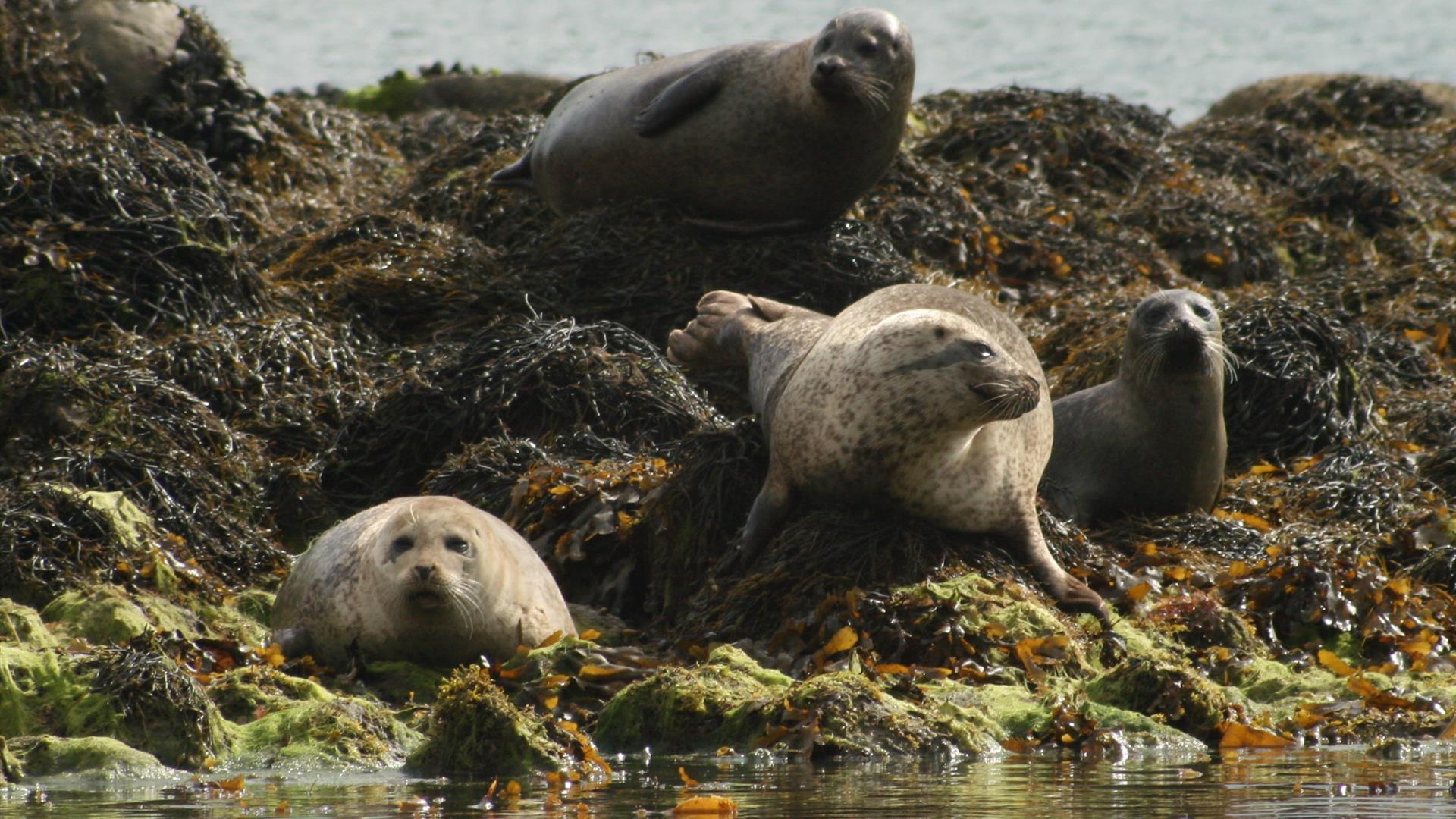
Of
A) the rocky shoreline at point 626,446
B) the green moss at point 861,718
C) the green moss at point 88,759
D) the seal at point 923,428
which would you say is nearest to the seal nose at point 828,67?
the rocky shoreline at point 626,446

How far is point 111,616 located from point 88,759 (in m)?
1.59

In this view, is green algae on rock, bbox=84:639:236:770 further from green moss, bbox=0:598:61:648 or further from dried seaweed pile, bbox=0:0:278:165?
dried seaweed pile, bbox=0:0:278:165

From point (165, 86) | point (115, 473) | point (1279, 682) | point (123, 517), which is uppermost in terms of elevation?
point (165, 86)

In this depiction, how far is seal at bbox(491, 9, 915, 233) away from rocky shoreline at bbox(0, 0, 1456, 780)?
229 millimetres

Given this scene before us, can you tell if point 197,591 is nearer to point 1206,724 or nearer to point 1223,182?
point 1206,724

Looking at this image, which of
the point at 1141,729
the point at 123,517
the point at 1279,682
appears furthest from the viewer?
the point at 123,517

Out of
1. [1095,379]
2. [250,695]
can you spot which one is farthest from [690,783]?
[1095,379]

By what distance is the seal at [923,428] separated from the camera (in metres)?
6.39

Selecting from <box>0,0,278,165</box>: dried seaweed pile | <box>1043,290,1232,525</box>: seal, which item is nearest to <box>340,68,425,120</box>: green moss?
<box>0,0,278,165</box>: dried seaweed pile

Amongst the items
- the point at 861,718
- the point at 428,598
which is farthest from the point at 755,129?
the point at 861,718

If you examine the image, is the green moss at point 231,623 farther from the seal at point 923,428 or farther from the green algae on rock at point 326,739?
the seal at point 923,428

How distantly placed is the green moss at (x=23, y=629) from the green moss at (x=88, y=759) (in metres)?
0.99

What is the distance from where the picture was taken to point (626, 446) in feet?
25.9

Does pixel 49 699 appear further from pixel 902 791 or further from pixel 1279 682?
pixel 1279 682
